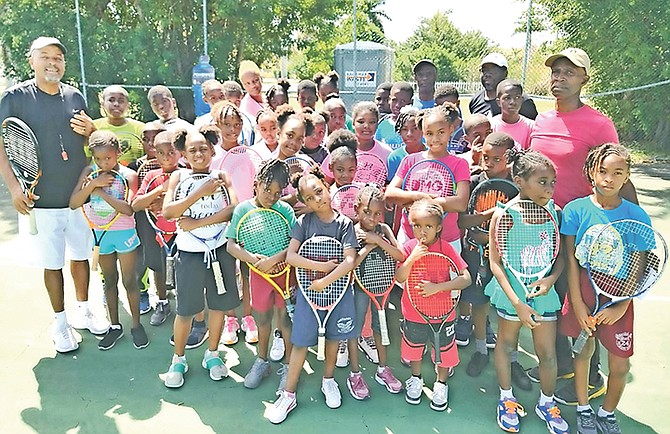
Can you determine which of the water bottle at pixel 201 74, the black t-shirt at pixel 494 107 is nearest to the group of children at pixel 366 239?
the black t-shirt at pixel 494 107

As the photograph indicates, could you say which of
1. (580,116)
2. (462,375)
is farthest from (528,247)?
(462,375)

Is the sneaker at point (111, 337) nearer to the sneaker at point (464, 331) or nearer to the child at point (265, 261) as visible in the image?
the child at point (265, 261)

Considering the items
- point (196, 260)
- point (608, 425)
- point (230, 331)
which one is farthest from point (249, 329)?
point (608, 425)

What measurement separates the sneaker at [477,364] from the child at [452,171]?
2.83ft

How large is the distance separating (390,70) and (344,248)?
999cm

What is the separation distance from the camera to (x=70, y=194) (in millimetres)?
4102

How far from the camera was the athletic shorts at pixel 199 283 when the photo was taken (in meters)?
3.69

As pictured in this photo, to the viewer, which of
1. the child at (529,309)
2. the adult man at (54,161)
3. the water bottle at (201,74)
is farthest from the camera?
the water bottle at (201,74)

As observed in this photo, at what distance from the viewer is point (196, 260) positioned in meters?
3.69

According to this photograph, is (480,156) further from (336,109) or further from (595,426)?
(595,426)

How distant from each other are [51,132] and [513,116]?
339 cm

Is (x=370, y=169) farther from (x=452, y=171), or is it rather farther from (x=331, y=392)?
(x=331, y=392)

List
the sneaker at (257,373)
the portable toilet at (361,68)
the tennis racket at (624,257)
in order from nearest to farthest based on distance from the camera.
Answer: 1. the tennis racket at (624,257)
2. the sneaker at (257,373)
3. the portable toilet at (361,68)

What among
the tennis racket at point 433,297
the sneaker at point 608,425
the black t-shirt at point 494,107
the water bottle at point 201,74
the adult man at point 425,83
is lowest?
the sneaker at point 608,425
